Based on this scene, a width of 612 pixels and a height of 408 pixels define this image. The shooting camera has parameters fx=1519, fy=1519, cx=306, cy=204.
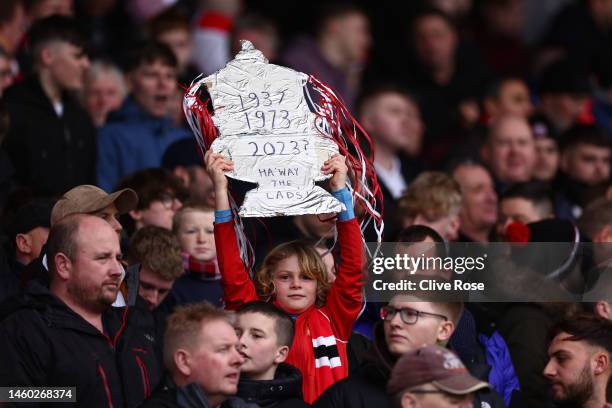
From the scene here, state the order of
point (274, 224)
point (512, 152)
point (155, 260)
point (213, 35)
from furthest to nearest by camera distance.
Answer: point (213, 35) → point (512, 152) → point (274, 224) → point (155, 260)

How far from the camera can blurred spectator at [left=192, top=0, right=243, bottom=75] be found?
42.7 feet

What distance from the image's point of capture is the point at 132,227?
888 centimetres

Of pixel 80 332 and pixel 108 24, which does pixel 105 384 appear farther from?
pixel 108 24

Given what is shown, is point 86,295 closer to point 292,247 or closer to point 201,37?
point 292,247

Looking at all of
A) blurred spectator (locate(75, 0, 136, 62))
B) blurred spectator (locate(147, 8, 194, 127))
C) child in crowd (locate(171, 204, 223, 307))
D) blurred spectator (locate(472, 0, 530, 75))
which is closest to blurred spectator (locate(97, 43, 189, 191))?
blurred spectator (locate(147, 8, 194, 127))

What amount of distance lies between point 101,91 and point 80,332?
4.34 metres

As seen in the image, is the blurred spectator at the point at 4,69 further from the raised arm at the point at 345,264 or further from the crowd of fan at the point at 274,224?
the raised arm at the point at 345,264

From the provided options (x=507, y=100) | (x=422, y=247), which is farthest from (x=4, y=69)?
(x=507, y=100)

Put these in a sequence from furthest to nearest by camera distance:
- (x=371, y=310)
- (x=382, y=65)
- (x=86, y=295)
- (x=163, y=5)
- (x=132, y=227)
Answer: (x=382, y=65)
(x=163, y=5)
(x=132, y=227)
(x=371, y=310)
(x=86, y=295)

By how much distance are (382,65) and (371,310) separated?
629 cm

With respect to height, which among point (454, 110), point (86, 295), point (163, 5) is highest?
point (163, 5)

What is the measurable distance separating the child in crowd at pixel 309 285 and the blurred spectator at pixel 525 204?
244 centimetres

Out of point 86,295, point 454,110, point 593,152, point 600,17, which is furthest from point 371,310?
point 600,17

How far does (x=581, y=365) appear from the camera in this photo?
24.0ft
